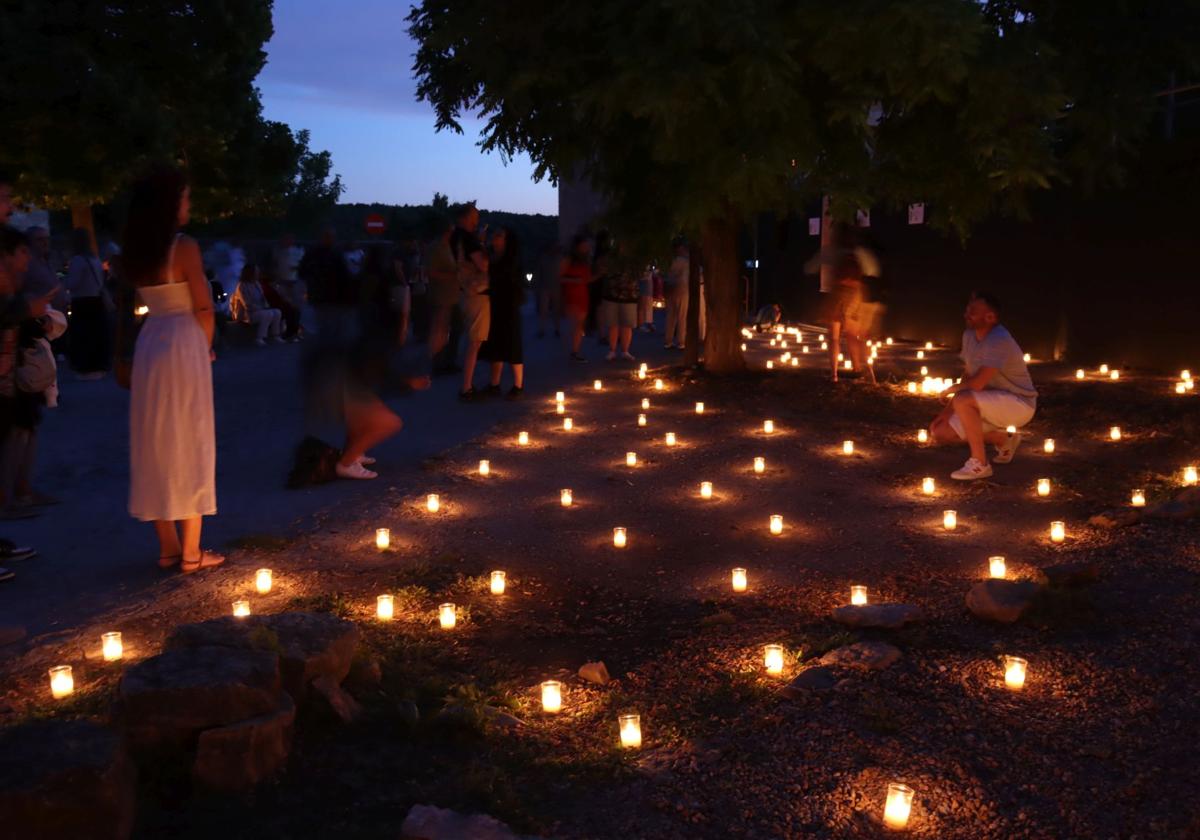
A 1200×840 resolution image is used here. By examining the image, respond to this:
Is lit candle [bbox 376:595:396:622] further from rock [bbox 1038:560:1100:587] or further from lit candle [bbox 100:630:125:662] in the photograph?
rock [bbox 1038:560:1100:587]

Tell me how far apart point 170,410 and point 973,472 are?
5.96 meters

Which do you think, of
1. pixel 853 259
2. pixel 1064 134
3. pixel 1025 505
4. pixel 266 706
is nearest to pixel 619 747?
pixel 266 706

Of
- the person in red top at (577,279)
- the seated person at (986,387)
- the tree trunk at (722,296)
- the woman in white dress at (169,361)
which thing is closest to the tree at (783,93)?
the tree trunk at (722,296)

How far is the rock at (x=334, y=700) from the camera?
4.18m

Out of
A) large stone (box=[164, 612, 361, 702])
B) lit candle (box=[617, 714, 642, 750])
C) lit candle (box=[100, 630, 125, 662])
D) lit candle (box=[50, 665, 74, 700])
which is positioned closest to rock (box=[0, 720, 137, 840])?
large stone (box=[164, 612, 361, 702])

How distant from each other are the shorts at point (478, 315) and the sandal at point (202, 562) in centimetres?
586

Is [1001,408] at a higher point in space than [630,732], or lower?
higher

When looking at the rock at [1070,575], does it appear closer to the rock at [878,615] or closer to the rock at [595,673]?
the rock at [878,615]

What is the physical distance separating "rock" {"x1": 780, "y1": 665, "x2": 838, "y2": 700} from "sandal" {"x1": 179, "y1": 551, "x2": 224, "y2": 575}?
11.5 feet

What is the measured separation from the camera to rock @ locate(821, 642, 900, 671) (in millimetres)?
4738

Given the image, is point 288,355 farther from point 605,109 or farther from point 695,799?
point 695,799

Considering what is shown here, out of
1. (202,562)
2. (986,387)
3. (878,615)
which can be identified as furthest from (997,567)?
(202,562)

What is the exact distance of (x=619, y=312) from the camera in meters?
15.8

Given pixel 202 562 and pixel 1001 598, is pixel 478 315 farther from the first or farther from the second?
pixel 1001 598
